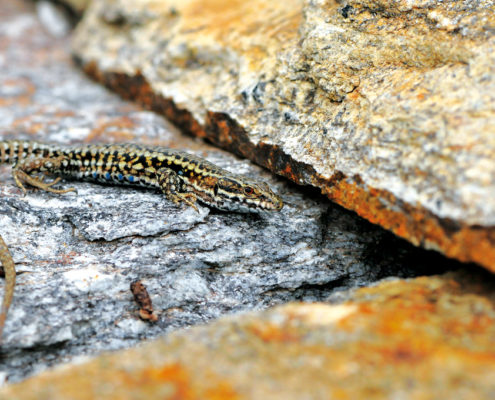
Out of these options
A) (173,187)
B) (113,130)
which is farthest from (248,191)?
(113,130)

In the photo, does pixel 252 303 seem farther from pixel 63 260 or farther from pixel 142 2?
pixel 142 2

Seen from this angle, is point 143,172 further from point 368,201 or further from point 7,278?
point 368,201

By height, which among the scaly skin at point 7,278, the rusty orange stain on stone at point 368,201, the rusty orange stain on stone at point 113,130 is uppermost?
the rusty orange stain on stone at point 368,201

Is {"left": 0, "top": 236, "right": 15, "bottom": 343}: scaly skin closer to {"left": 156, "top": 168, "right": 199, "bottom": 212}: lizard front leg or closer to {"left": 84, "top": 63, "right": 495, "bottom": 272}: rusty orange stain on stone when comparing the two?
{"left": 156, "top": 168, "right": 199, "bottom": 212}: lizard front leg

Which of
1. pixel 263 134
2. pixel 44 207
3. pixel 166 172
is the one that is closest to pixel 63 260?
pixel 44 207

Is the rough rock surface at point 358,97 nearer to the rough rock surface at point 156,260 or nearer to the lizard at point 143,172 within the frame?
the lizard at point 143,172

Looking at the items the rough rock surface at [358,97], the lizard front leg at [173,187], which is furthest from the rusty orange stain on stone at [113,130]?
the lizard front leg at [173,187]

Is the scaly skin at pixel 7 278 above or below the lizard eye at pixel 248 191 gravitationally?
below
